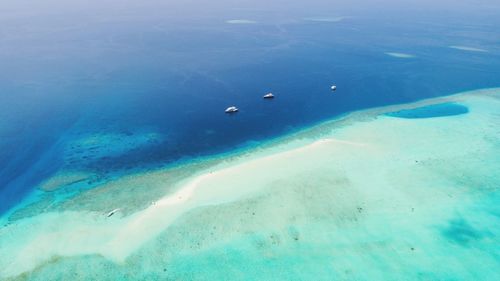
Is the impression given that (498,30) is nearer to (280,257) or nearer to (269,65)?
(269,65)

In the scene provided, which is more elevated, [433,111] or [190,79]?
[190,79]

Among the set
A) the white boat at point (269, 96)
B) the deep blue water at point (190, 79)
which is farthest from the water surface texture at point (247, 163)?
the white boat at point (269, 96)

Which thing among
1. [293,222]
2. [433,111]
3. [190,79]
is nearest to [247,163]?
[293,222]

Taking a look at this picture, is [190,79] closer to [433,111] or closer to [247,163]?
[247,163]

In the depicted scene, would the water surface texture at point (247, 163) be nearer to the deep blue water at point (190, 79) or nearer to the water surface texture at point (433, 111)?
the deep blue water at point (190, 79)

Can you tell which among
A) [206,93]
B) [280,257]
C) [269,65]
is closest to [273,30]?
[269,65]

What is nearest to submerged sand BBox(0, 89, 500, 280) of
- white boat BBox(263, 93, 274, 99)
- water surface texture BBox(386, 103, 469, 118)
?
water surface texture BBox(386, 103, 469, 118)
